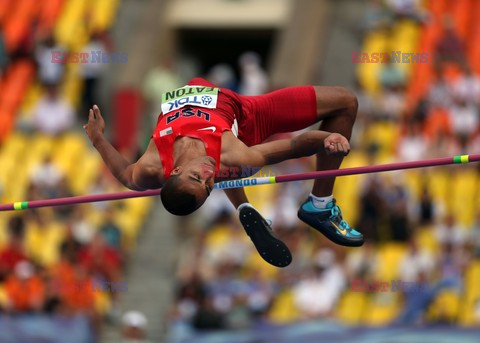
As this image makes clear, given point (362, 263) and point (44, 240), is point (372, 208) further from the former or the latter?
point (44, 240)

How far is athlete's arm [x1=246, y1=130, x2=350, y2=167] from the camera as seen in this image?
10.2 m

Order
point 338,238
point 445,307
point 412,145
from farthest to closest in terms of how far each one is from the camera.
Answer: point 412,145 → point 445,307 → point 338,238

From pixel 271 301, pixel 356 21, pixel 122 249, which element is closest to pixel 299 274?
pixel 271 301

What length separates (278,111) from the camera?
1084 cm

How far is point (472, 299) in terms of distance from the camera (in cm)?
1559

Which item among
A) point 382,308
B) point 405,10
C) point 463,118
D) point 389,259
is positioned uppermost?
point 405,10

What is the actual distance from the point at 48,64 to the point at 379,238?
672 centimetres

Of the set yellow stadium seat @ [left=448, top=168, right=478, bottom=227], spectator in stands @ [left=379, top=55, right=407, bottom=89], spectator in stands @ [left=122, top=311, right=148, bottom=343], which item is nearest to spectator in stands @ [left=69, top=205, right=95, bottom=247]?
spectator in stands @ [left=122, top=311, right=148, bottom=343]

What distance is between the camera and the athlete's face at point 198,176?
9758mm

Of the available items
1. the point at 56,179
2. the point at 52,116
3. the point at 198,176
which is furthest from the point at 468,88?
the point at 198,176

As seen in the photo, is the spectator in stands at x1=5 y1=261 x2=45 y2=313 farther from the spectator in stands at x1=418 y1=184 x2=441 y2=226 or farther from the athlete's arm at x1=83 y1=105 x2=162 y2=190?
the athlete's arm at x1=83 y1=105 x2=162 y2=190

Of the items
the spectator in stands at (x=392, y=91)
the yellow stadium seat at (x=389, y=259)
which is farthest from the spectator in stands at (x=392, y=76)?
the yellow stadium seat at (x=389, y=259)
